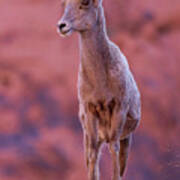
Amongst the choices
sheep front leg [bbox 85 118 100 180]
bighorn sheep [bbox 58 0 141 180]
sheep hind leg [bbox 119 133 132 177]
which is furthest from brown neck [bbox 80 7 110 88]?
sheep hind leg [bbox 119 133 132 177]

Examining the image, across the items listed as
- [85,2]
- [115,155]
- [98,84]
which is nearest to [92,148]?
[115,155]

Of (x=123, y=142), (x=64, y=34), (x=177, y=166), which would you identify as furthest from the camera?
(x=177, y=166)

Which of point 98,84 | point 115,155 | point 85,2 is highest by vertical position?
point 85,2

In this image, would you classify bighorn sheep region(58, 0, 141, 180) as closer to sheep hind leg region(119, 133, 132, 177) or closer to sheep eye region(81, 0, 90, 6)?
sheep eye region(81, 0, 90, 6)

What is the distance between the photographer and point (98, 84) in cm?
117

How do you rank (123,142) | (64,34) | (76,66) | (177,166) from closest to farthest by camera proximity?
(64,34)
(123,142)
(177,166)
(76,66)

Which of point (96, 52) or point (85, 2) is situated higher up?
point (85, 2)

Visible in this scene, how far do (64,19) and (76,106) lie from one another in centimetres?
98

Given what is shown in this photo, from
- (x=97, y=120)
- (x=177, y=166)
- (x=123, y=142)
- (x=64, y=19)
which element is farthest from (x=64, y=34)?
(x=177, y=166)

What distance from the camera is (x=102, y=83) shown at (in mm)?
1167

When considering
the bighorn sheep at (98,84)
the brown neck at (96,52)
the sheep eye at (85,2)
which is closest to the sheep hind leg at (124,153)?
the bighorn sheep at (98,84)

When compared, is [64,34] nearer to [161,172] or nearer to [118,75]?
[118,75]

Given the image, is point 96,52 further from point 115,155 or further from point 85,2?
point 115,155

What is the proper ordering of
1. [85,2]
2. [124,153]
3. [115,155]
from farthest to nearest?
[124,153] < [115,155] < [85,2]
